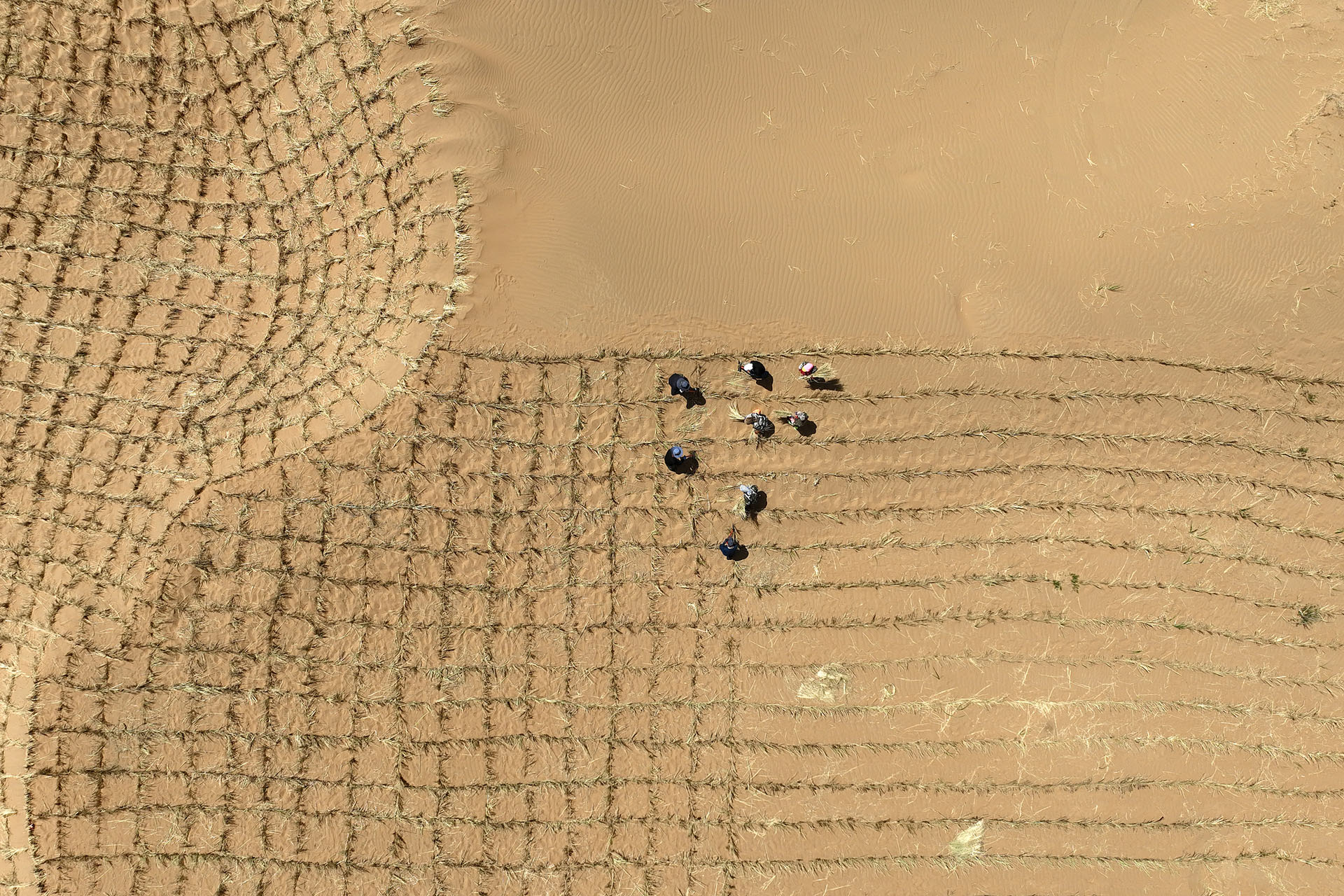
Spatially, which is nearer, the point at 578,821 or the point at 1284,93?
the point at 578,821

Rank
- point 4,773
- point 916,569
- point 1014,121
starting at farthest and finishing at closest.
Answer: point 1014,121 → point 916,569 → point 4,773

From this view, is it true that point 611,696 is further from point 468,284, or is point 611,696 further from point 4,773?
point 4,773

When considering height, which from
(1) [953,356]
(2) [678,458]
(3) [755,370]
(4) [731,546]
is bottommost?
(4) [731,546]

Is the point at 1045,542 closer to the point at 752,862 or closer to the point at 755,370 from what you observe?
the point at 755,370

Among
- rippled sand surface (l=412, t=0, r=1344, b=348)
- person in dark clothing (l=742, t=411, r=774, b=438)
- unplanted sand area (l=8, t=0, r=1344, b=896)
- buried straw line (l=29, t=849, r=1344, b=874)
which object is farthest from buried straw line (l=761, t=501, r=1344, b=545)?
buried straw line (l=29, t=849, r=1344, b=874)

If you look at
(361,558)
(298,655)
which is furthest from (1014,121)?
(298,655)

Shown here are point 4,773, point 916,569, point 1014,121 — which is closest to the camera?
point 4,773

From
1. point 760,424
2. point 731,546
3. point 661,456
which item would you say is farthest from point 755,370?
point 731,546

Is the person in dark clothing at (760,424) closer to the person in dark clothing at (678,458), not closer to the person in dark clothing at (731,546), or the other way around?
the person in dark clothing at (678,458)
